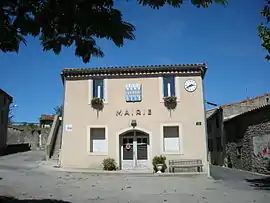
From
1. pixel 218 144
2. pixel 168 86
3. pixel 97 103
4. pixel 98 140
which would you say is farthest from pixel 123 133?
pixel 218 144

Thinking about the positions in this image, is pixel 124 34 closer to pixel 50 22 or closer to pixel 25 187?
pixel 50 22

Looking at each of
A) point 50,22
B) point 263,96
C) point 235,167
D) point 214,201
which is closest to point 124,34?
point 50,22

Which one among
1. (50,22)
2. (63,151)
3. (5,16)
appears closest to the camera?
(5,16)

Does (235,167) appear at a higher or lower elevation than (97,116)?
lower

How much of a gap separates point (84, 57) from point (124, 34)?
65 cm

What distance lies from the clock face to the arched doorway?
3330 mm

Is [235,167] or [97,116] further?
[235,167]

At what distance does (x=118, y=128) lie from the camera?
1658 centimetres

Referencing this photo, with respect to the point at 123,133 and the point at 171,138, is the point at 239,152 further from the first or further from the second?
the point at 123,133

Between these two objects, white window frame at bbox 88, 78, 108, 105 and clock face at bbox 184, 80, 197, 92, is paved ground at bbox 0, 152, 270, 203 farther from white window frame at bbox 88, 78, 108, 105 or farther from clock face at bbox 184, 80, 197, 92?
clock face at bbox 184, 80, 197, 92

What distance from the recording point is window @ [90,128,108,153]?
54.8 ft

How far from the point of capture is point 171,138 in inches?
650

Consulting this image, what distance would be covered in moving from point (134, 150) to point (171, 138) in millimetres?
2085

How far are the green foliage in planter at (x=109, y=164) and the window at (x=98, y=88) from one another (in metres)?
3.42
